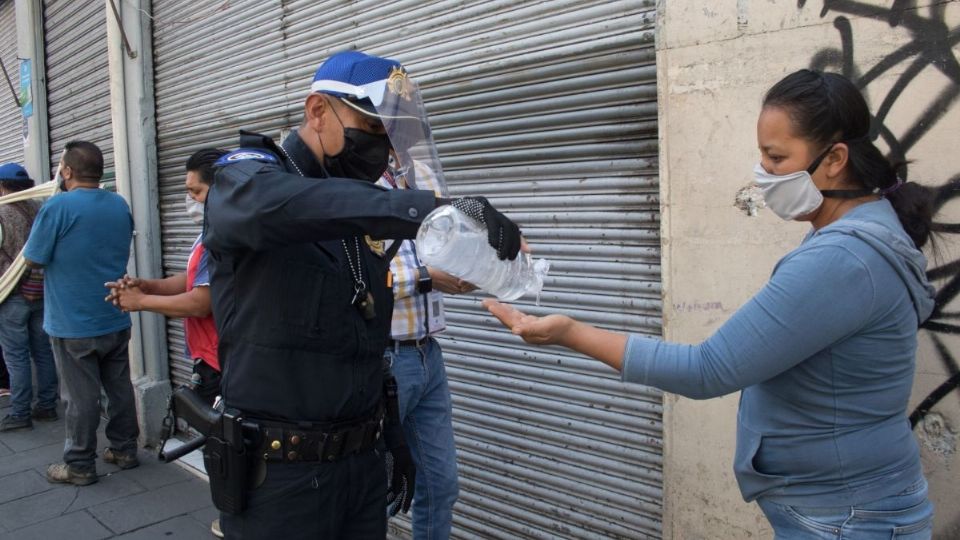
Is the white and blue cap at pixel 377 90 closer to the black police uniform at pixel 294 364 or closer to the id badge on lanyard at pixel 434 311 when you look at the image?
the black police uniform at pixel 294 364

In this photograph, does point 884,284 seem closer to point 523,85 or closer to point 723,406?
point 723,406

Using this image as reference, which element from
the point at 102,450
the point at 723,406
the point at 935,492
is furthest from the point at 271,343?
the point at 102,450

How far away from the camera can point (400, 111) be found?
2.11 meters

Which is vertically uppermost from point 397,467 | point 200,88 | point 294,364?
point 200,88

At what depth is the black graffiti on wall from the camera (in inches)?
89.5

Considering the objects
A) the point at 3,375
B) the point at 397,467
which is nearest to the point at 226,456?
the point at 397,467

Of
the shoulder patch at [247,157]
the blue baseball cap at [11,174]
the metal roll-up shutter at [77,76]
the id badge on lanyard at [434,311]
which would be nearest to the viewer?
the shoulder patch at [247,157]

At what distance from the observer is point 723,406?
2.81m

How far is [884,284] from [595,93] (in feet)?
6.37

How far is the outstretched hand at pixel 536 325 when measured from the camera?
1.72 meters

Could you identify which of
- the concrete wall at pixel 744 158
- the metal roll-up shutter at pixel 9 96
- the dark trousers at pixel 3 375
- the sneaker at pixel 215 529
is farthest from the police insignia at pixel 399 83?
the metal roll-up shutter at pixel 9 96

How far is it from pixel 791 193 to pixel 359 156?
1.17 metres

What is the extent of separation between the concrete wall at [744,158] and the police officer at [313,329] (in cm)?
119

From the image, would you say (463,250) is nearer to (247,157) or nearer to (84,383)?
(247,157)
